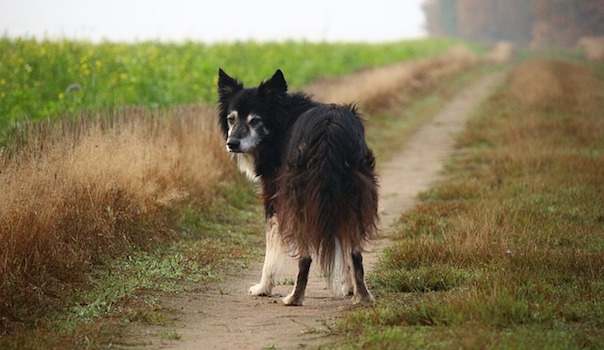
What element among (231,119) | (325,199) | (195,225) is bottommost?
(195,225)

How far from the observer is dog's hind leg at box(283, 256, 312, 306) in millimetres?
7438

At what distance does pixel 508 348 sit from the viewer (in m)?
5.43

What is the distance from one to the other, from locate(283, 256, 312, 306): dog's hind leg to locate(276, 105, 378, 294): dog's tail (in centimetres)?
15

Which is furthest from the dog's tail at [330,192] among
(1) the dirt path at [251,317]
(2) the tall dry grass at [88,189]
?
(2) the tall dry grass at [88,189]

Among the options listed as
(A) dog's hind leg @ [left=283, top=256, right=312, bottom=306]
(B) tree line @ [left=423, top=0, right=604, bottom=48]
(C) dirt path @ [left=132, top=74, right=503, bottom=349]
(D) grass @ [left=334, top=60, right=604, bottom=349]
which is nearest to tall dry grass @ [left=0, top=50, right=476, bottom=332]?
(C) dirt path @ [left=132, top=74, right=503, bottom=349]

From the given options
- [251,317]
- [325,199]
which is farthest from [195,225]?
[325,199]

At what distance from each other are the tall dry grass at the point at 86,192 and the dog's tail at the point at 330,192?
2160mm

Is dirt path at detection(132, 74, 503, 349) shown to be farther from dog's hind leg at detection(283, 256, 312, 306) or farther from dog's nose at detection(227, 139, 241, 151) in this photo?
dog's nose at detection(227, 139, 241, 151)

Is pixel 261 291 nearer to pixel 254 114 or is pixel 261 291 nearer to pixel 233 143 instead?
pixel 233 143

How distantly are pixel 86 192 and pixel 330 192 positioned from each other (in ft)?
11.6

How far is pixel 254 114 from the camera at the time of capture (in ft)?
27.1

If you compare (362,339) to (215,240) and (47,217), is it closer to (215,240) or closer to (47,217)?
(47,217)

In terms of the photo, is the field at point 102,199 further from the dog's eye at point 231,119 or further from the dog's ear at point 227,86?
the dog's ear at point 227,86

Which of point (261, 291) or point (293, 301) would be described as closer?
point (293, 301)
